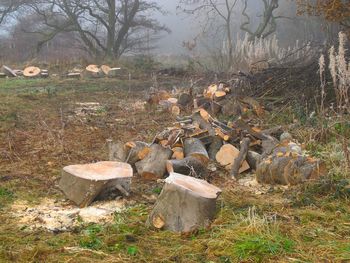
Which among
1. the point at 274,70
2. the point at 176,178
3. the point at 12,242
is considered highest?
the point at 274,70

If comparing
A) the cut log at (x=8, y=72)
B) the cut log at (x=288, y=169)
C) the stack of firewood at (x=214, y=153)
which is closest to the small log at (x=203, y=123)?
the stack of firewood at (x=214, y=153)

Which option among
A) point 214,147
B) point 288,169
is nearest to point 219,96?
point 214,147

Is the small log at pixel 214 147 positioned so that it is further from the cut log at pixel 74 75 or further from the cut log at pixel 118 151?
the cut log at pixel 74 75

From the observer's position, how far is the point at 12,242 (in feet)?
11.6

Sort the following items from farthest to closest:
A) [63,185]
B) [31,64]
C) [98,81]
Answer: [31,64], [98,81], [63,185]

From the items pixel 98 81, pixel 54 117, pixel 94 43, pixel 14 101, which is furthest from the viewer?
pixel 94 43

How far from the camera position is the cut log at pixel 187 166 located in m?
5.11

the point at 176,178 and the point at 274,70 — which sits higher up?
the point at 274,70

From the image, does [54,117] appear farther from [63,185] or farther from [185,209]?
[185,209]

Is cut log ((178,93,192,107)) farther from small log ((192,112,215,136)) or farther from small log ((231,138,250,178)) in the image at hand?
small log ((231,138,250,178))

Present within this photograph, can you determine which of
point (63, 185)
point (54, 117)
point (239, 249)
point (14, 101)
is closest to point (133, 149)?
point (63, 185)

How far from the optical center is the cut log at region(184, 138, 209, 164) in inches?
212

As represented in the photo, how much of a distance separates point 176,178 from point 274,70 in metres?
5.90

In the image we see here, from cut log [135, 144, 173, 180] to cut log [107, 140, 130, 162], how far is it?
32 centimetres
